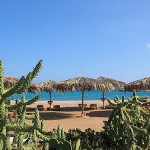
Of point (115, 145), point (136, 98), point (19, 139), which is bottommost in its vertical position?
point (115, 145)

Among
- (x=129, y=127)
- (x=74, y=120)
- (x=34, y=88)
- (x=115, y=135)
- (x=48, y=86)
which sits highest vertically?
(x=48, y=86)

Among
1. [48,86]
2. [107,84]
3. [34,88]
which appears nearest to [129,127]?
[34,88]

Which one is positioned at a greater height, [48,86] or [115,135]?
[48,86]

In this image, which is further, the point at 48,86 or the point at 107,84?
the point at 48,86

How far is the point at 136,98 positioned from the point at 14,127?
294cm

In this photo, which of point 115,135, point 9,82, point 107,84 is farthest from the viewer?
point 107,84

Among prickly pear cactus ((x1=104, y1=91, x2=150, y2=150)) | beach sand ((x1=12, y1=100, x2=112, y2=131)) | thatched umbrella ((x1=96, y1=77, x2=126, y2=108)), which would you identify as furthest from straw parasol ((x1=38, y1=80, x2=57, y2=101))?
prickly pear cactus ((x1=104, y1=91, x2=150, y2=150))

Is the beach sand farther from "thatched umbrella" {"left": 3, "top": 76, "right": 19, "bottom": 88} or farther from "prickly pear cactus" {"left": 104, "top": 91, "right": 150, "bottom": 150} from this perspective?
"prickly pear cactus" {"left": 104, "top": 91, "right": 150, "bottom": 150}

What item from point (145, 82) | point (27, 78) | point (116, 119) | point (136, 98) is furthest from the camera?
point (145, 82)

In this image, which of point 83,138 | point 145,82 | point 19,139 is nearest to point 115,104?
point 83,138

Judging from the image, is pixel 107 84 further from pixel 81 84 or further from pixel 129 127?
pixel 129 127

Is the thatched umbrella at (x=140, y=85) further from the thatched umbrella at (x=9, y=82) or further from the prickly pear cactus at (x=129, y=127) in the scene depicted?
the prickly pear cactus at (x=129, y=127)

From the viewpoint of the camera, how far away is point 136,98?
16.1ft

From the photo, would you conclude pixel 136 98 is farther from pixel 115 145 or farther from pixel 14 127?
pixel 14 127
